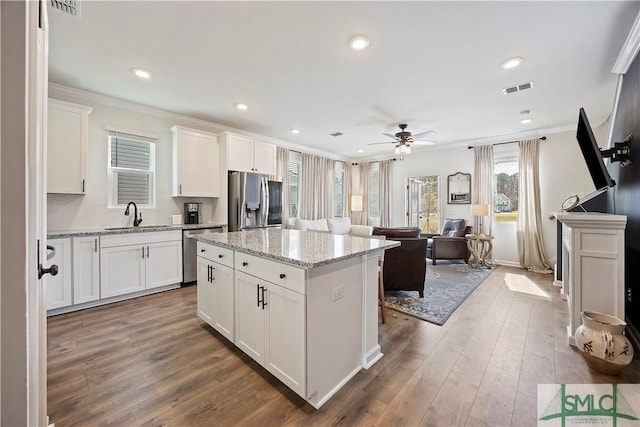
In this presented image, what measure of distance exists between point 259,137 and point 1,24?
5.00 meters

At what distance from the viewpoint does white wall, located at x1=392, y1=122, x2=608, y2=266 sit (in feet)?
15.9

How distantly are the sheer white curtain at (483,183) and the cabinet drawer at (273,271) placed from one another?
5423 millimetres

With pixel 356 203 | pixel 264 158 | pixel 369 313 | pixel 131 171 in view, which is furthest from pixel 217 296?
pixel 356 203

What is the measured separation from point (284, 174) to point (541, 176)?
5275 mm

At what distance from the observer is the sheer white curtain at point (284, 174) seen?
5.83 meters

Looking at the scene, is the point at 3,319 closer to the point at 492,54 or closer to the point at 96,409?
the point at 96,409

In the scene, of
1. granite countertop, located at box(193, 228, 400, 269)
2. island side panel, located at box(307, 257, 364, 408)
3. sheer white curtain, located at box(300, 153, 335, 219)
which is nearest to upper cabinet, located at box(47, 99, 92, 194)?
granite countertop, located at box(193, 228, 400, 269)

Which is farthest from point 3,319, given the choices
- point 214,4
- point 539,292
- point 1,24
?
point 539,292

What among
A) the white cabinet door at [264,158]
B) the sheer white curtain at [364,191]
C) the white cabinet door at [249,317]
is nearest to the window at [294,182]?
the white cabinet door at [264,158]

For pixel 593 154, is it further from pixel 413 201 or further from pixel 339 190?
pixel 339 190

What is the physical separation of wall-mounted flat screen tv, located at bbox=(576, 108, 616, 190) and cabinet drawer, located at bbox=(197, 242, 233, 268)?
3311 mm

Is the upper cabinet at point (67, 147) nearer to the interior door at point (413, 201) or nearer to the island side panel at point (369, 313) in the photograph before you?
the island side panel at point (369, 313)

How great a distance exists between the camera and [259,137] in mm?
5531

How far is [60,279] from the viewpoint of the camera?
2900 mm
